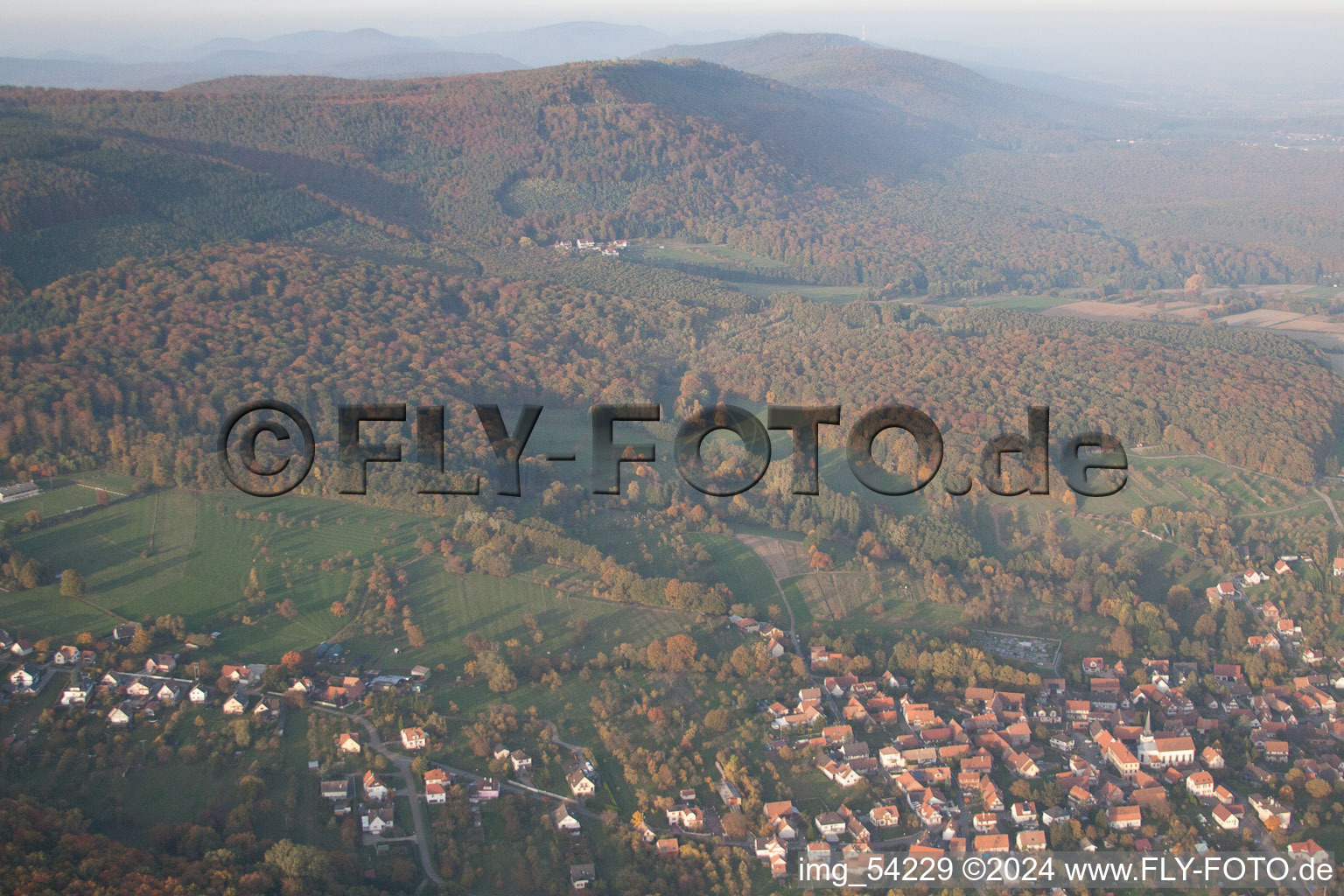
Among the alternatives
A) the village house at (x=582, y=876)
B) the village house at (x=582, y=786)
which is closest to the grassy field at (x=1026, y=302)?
the village house at (x=582, y=786)

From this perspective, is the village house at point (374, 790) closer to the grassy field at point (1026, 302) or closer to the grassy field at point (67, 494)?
the grassy field at point (67, 494)

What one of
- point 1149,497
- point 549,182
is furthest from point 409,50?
point 1149,497

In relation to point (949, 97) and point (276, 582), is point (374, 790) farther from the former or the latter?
point (949, 97)

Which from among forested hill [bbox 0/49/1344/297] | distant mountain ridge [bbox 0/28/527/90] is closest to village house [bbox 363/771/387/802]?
forested hill [bbox 0/49/1344/297]

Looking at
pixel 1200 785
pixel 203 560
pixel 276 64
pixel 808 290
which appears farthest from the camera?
pixel 276 64

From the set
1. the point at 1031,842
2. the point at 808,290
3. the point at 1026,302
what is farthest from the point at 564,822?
the point at 1026,302

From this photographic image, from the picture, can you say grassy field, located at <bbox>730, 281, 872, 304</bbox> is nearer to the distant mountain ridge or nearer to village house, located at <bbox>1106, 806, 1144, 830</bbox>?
village house, located at <bbox>1106, 806, 1144, 830</bbox>

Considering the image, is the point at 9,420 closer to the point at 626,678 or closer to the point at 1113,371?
the point at 626,678

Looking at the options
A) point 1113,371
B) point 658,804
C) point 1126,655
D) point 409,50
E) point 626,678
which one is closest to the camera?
point 658,804

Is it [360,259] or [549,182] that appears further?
[549,182]
